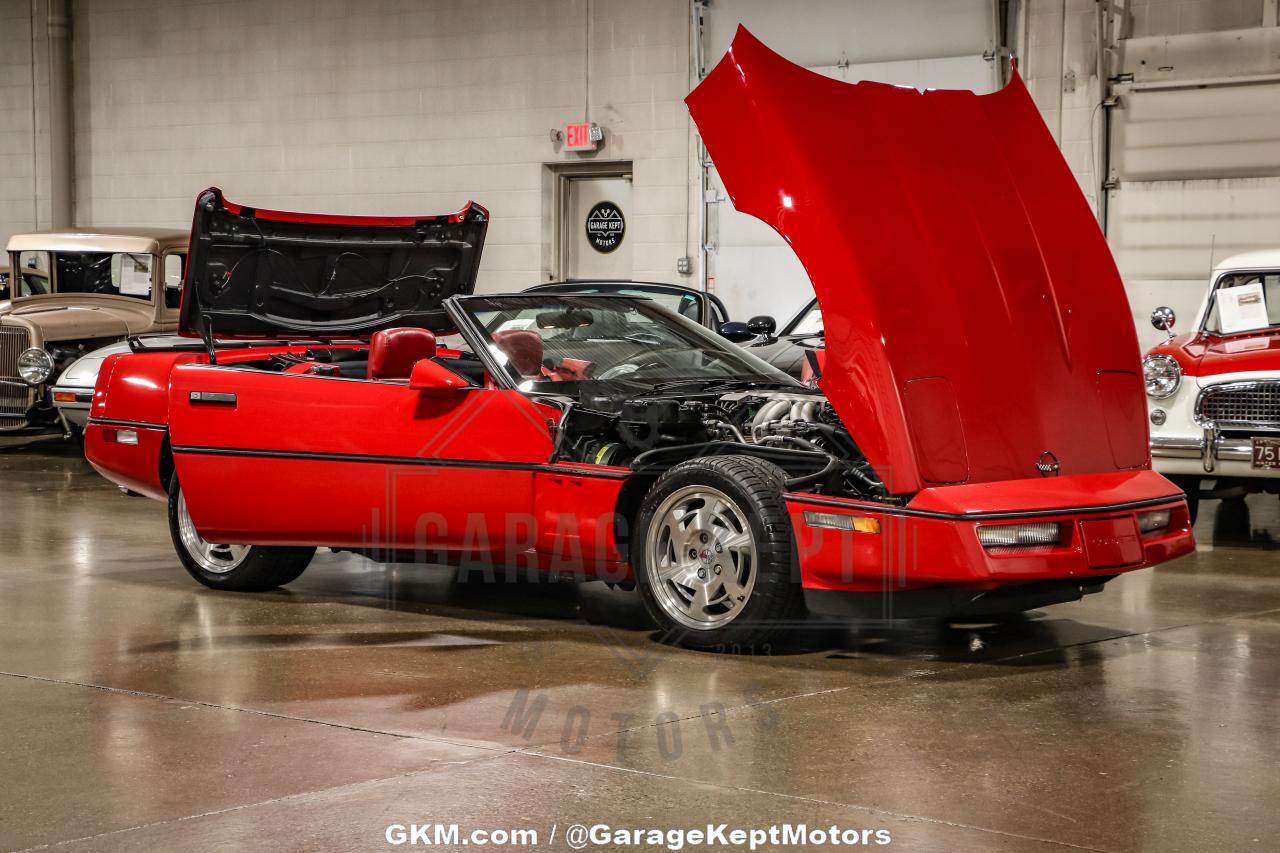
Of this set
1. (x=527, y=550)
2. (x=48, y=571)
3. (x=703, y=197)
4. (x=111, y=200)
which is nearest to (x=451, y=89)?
(x=703, y=197)

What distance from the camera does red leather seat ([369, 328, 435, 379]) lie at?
6551 millimetres

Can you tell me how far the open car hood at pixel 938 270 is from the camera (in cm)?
537

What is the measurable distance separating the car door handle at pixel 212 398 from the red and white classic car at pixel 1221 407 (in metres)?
5.00

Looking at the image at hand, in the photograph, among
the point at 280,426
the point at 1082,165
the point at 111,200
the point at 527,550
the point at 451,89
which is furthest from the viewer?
the point at 111,200

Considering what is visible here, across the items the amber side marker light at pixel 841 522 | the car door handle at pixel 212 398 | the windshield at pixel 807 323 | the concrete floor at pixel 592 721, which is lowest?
the concrete floor at pixel 592 721

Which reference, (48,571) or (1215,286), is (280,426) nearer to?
(48,571)

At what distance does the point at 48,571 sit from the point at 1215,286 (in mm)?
6805

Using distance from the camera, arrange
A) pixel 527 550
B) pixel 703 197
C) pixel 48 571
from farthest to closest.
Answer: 1. pixel 703 197
2. pixel 48 571
3. pixel 527 550

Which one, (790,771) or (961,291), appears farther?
(961,291)

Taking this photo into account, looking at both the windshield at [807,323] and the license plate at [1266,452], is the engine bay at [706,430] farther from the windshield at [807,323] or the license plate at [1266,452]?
the windshield at [807,323]

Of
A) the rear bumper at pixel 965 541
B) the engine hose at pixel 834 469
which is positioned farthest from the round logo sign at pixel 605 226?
the rear bumper at pixel 965 541

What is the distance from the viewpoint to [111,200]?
20.7m

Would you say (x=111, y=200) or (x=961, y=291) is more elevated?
(x=111, y=200)

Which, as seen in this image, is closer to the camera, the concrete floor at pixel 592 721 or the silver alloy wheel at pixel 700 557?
the concrete floor at pixel 592 721
